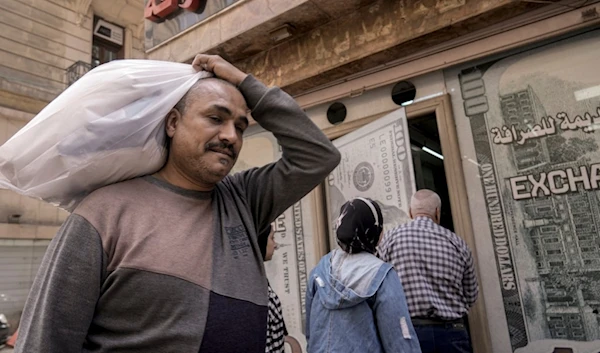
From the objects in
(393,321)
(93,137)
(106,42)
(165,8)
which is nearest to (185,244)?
(93,137)

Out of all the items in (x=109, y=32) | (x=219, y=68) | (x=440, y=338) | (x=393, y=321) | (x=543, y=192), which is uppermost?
(x=109, y=32)

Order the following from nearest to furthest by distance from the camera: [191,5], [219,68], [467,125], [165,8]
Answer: [219,68]
[467,125]
[191,5]
[165,8]

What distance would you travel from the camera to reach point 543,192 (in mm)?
3322

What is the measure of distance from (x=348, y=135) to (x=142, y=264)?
358 cm

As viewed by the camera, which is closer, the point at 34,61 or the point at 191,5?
the point at 191,5

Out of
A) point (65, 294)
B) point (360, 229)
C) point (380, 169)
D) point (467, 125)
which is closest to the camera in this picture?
point (65, 294)

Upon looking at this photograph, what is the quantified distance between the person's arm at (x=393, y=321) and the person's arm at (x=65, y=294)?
148 cm

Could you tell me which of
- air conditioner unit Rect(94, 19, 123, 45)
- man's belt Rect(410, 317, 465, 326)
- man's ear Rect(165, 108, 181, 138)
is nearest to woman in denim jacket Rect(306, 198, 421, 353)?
man's belt Rect(410, 317, 465, 326)

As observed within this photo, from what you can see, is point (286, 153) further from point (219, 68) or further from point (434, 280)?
point (434, 280)

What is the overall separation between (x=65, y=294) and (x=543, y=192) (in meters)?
3.56

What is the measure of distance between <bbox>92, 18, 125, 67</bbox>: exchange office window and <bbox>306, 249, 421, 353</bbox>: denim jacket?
1475cm

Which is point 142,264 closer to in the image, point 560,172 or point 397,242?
point 397,242

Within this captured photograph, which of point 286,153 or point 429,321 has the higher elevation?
point 286,153

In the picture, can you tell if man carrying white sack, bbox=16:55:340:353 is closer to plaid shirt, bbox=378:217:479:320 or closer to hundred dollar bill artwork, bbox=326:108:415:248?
plaid shirt, bbox=378:217:479:320
